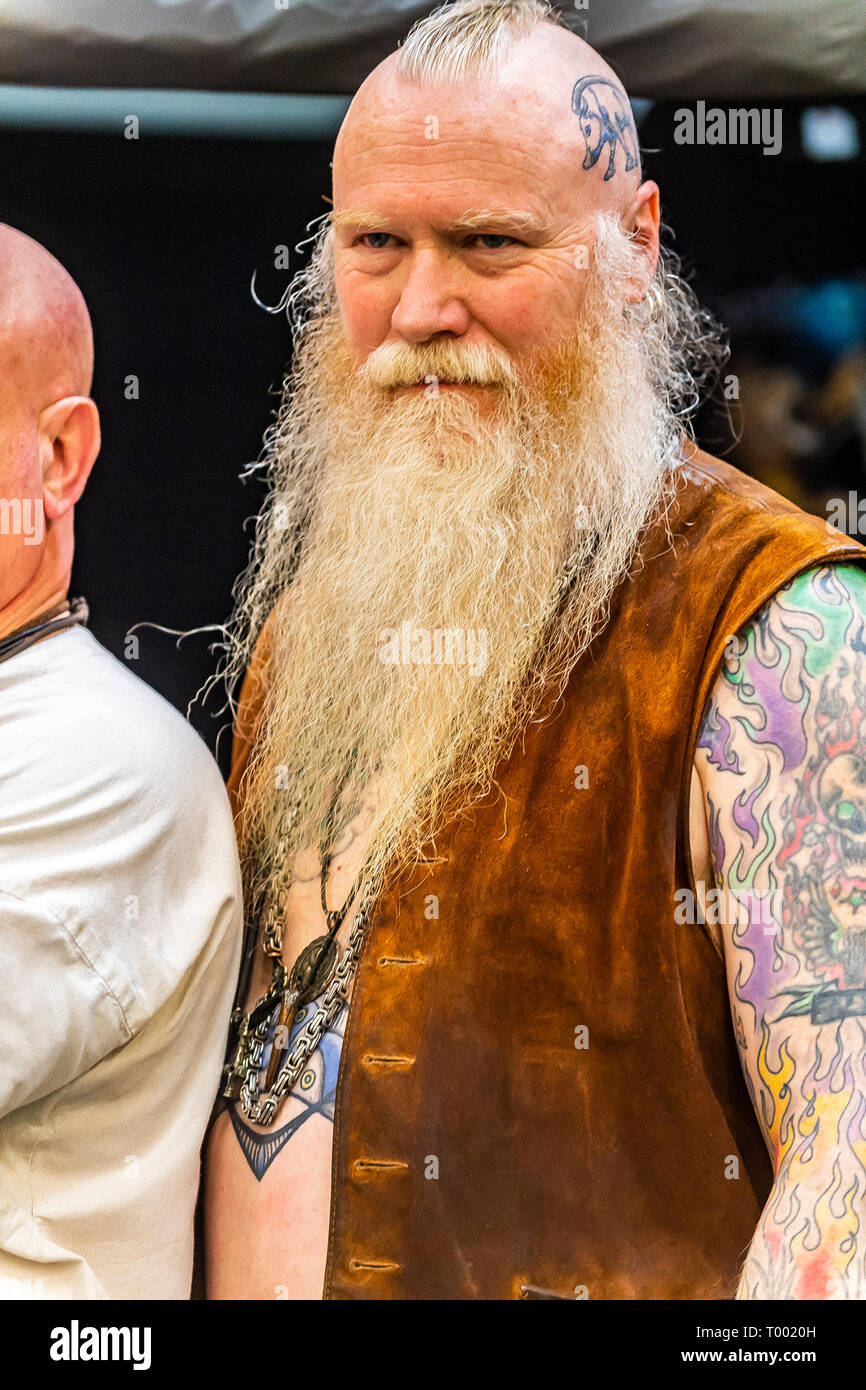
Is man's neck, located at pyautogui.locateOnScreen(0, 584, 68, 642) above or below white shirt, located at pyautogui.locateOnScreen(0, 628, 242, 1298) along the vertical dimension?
above

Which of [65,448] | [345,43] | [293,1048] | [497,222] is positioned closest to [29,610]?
[65,448]

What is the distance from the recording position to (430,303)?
2.30 meters

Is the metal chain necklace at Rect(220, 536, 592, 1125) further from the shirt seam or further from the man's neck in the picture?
the man's neck

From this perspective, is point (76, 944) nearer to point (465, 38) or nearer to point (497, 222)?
point (497, 222)

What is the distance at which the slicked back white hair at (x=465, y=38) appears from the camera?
7.63ft

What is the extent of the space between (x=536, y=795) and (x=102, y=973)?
2.24 feet

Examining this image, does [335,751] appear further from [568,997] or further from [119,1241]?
[119,1241]

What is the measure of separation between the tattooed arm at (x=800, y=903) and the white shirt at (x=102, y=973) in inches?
30.5

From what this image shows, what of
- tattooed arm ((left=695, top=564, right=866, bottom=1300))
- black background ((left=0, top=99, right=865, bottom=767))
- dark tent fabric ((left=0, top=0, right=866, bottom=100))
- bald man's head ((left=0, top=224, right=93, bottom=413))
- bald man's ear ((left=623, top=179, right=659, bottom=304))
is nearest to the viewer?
tattooed arm ((left=695, top=564, right=866, bottom=1300))

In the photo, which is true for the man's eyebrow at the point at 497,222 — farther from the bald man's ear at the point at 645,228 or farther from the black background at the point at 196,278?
the black background at the point at 196,278

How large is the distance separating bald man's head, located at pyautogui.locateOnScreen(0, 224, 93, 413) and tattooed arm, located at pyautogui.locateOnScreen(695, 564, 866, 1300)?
3.68ft

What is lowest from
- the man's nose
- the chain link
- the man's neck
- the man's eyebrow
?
the chain link

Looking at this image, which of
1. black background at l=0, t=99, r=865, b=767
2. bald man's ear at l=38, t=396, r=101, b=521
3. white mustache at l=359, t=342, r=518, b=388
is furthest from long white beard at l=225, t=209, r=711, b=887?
black background at l=0, t=99, r=865, b=767

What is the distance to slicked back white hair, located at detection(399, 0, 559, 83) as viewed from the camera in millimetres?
2324
